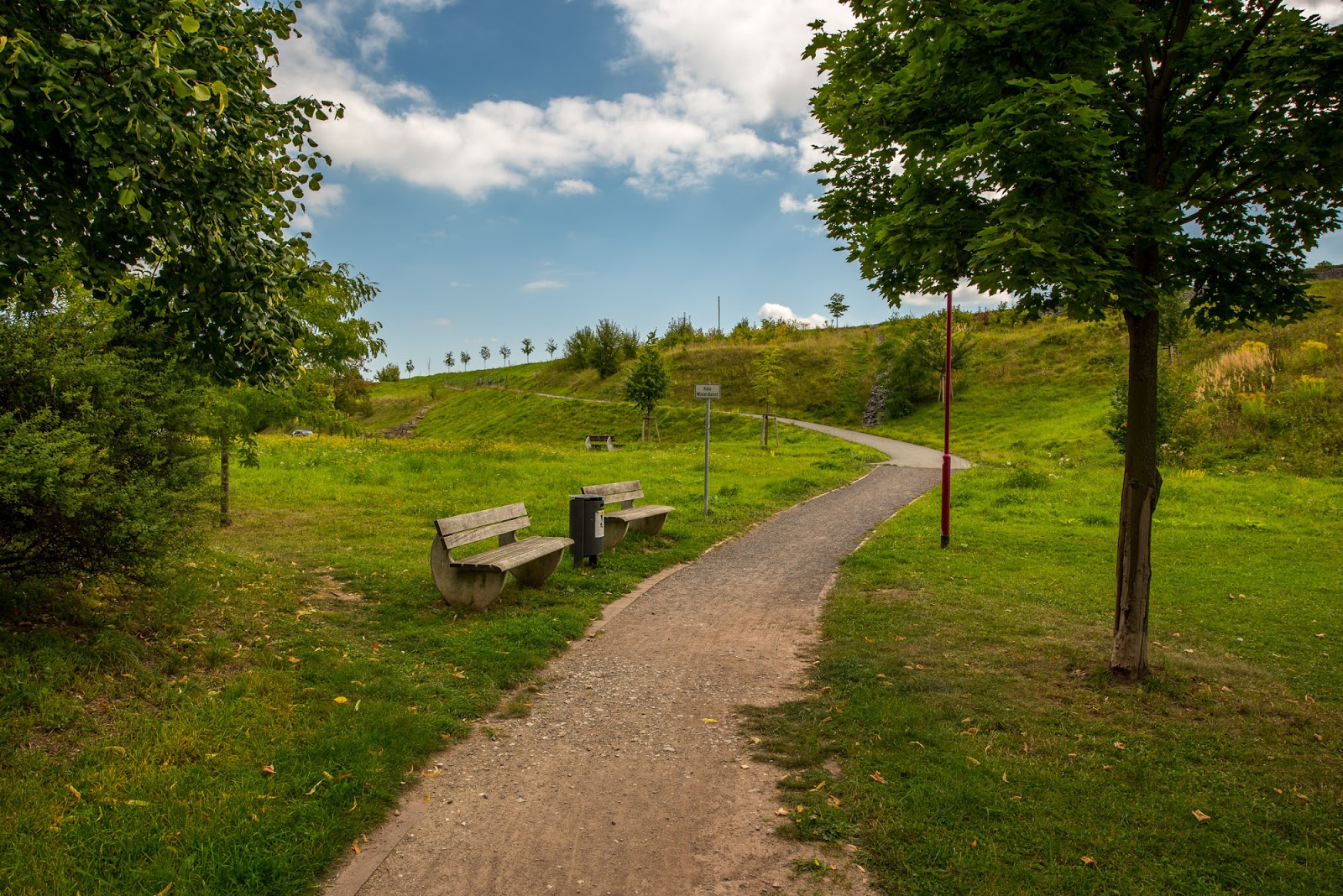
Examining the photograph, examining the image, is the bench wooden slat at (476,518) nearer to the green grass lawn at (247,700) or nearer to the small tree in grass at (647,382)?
the green grass lawn at (247,700)

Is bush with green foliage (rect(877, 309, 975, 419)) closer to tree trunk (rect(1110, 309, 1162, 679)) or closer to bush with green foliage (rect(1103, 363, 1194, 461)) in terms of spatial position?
bush with green foliage (rect(1103, 363, 1194, 461))

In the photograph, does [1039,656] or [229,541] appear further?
[229,541]

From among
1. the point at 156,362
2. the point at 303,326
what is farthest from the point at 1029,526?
the point at 156,362

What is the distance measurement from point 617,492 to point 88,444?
7.07m

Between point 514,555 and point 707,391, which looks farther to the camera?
point 707,391

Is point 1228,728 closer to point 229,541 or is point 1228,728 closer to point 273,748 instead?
point 273,748

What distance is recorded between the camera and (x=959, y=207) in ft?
16.2

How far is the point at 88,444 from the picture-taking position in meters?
4.73

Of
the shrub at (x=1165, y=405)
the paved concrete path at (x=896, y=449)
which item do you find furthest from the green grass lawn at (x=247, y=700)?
the paved concrete path at (x=896, y=449)

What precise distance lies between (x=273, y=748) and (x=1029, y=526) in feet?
42.1

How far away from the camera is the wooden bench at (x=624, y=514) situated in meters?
10.7

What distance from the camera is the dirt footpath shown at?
3.38 m

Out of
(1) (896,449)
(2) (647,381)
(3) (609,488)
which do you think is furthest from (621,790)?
(2) (647,381)

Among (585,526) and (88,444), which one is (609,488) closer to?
(585,526)
